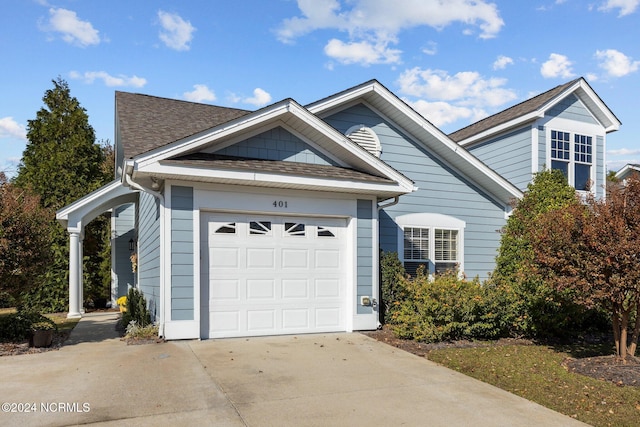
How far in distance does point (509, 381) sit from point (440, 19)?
11201mm

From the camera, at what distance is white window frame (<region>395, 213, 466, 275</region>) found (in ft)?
40.7

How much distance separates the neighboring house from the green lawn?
8.86 feet

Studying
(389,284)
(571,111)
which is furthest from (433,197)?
(571,111)

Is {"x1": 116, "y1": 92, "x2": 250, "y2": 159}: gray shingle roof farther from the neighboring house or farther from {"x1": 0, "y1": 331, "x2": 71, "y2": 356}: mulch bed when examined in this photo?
{"x1": 0, "y1": 331, "x2": 71, "y2": 356}: mulch bed

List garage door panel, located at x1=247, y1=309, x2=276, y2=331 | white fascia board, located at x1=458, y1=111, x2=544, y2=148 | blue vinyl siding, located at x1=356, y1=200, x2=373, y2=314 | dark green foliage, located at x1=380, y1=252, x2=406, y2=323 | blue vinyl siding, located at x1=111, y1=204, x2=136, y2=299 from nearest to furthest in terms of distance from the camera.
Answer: garage door panel, located at x1=247, y1=309, x2=276, y2=331
blue vinyl siding, located at x1=356, y1=200, x2=373, y2=314
dark green foliage, located at x1=380, y1=252, x2=406, y2=323
white fascia board, located at x1=458, y1=111, x2=544, y2=148
blue vinyl siding, located at x1=111, y1=204, x2=136, y2=299

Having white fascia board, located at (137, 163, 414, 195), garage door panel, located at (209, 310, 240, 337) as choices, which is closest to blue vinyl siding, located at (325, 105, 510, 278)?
white fascia board, located at (137, 163, 414, 195)

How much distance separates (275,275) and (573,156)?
10534 millimetres

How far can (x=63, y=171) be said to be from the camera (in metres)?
16.3

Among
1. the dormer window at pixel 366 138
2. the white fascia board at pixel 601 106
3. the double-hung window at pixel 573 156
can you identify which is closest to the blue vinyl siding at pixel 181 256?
the dormer window at pixel 366 138

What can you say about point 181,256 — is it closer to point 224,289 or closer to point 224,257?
point 224,257

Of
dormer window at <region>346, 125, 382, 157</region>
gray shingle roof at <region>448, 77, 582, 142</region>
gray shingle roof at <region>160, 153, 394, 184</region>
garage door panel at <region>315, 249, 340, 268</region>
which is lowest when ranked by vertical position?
garage door panel at <region>315, 249, 340, 268</region>

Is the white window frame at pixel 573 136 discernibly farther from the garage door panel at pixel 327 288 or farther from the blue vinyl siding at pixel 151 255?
the blue vinyl siding at pixel 151 255

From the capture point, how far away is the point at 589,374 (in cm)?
683

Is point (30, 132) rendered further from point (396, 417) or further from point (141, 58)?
point (396, 417)
